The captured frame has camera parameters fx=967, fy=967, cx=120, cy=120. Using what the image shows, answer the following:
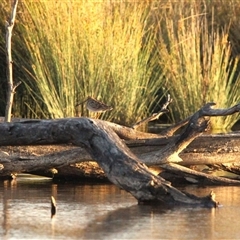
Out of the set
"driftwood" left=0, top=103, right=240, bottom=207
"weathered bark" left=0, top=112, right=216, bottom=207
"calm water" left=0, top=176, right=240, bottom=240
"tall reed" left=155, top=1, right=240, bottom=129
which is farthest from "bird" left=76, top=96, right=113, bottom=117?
"weathered bark" left=0, top=112, right=216, bottom=207

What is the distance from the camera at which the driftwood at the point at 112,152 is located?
23.4 feet

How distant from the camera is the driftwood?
280 inches

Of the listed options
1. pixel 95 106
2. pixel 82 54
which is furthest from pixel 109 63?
pixel 95 106

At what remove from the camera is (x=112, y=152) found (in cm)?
724

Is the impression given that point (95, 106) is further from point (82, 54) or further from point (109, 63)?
point (109, 63)

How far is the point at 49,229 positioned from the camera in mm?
6234

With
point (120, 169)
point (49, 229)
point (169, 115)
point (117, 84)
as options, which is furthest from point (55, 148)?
point (169, 115)

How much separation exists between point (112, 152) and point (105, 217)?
649 mm

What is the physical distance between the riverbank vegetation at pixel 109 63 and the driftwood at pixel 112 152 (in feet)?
13.0

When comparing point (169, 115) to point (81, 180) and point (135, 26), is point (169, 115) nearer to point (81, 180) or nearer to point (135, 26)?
point (135, 26)

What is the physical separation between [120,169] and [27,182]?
1.94 m

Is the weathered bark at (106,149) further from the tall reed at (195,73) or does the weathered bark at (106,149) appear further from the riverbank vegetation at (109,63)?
the tall reed at (195,73)

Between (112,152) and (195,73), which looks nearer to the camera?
(112,152)

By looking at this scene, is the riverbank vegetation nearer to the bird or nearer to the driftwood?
the bird
